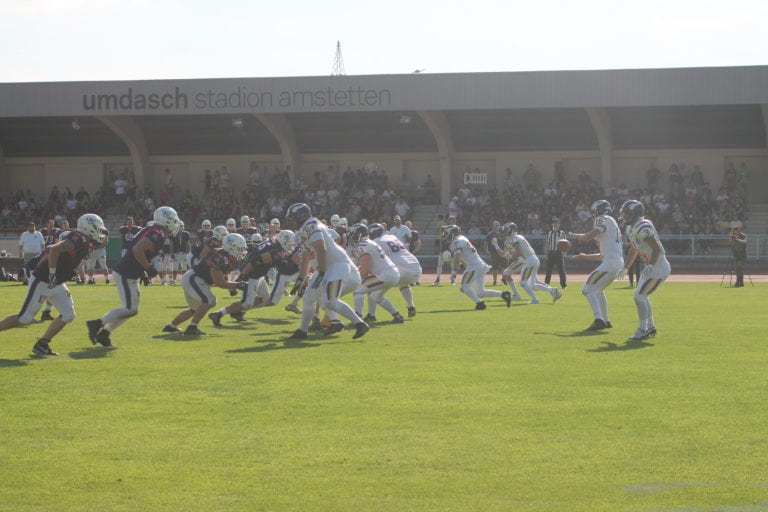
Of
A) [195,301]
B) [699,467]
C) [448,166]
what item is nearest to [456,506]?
[699,467]

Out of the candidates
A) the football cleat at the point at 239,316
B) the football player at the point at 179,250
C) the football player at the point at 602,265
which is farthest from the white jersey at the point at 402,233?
the football player at the point at 602,265

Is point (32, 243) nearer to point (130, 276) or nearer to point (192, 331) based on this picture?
point (192, 331)

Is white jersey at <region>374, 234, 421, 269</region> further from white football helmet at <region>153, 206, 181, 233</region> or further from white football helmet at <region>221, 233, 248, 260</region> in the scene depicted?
white football helmet at <region>153, 206, 181, 233</region>

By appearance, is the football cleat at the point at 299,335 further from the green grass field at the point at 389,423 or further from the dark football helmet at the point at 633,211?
the dark football helmet at the point at 633,211

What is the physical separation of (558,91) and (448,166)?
6.34 meters

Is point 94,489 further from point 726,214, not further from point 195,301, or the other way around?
point 726,214

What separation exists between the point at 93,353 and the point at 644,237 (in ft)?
25.3

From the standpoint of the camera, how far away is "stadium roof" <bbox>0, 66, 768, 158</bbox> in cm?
4297

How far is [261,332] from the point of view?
59.3 feet

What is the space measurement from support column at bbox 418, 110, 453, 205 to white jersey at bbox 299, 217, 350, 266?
30.3 m

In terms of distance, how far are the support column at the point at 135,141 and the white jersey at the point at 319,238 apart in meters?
33.4

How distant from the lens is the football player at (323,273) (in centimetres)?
1596

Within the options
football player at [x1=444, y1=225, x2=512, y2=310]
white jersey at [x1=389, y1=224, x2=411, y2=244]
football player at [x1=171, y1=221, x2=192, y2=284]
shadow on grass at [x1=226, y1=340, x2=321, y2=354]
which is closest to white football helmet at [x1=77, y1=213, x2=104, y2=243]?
shadow on grass at [x1=226, y1=340, x2=321, y2=354]

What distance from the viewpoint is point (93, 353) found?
1479 centimetres
